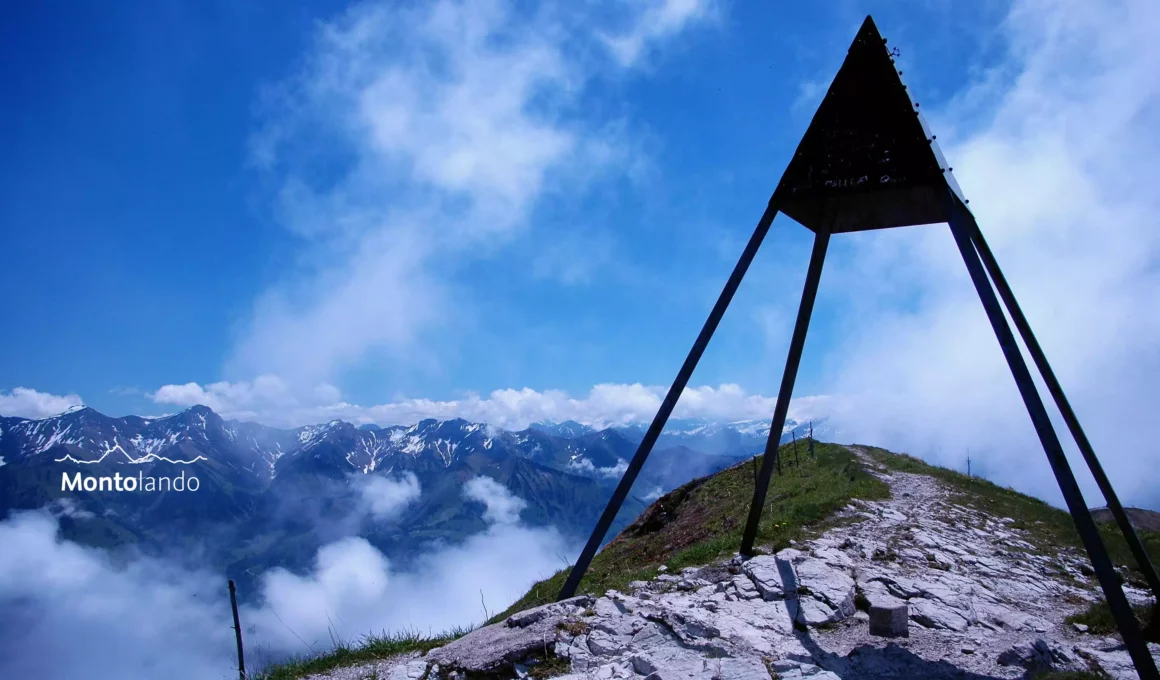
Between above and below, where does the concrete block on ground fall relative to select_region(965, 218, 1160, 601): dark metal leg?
below

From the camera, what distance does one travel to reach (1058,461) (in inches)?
288

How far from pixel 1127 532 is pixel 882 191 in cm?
646

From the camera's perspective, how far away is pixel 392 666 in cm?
808

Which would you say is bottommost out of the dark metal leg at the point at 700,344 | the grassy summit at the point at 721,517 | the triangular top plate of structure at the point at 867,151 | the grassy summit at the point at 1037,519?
the grassy summit at the point at 1037,519

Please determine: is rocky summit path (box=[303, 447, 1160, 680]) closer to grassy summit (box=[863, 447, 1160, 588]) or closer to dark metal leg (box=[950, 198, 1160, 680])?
dark metal leg (box=[950, 198, 1160, 680])

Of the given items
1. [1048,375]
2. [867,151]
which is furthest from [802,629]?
[867,151]

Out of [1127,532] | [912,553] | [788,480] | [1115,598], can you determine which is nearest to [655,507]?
[788,480]

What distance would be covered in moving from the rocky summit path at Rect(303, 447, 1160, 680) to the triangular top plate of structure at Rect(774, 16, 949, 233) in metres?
5.75

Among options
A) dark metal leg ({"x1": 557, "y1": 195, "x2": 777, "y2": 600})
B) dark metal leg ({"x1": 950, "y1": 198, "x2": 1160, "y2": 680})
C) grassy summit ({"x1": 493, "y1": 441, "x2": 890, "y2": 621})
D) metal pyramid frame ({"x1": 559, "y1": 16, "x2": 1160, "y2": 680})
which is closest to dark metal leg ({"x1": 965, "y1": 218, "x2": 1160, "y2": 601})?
metal pyramid frame ({"x1": 559, "y1": 16, "x2": 1160, "y2": 680})

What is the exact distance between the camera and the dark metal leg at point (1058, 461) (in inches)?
254

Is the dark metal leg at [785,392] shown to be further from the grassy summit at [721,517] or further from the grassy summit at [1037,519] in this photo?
the grassy summit at [1037,519]

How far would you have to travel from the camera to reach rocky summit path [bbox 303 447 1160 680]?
23.1 feet

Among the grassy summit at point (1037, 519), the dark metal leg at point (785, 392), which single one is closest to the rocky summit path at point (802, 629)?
the dark metal leg at point (785, 392)

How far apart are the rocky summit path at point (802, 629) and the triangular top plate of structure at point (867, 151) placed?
5.75m
